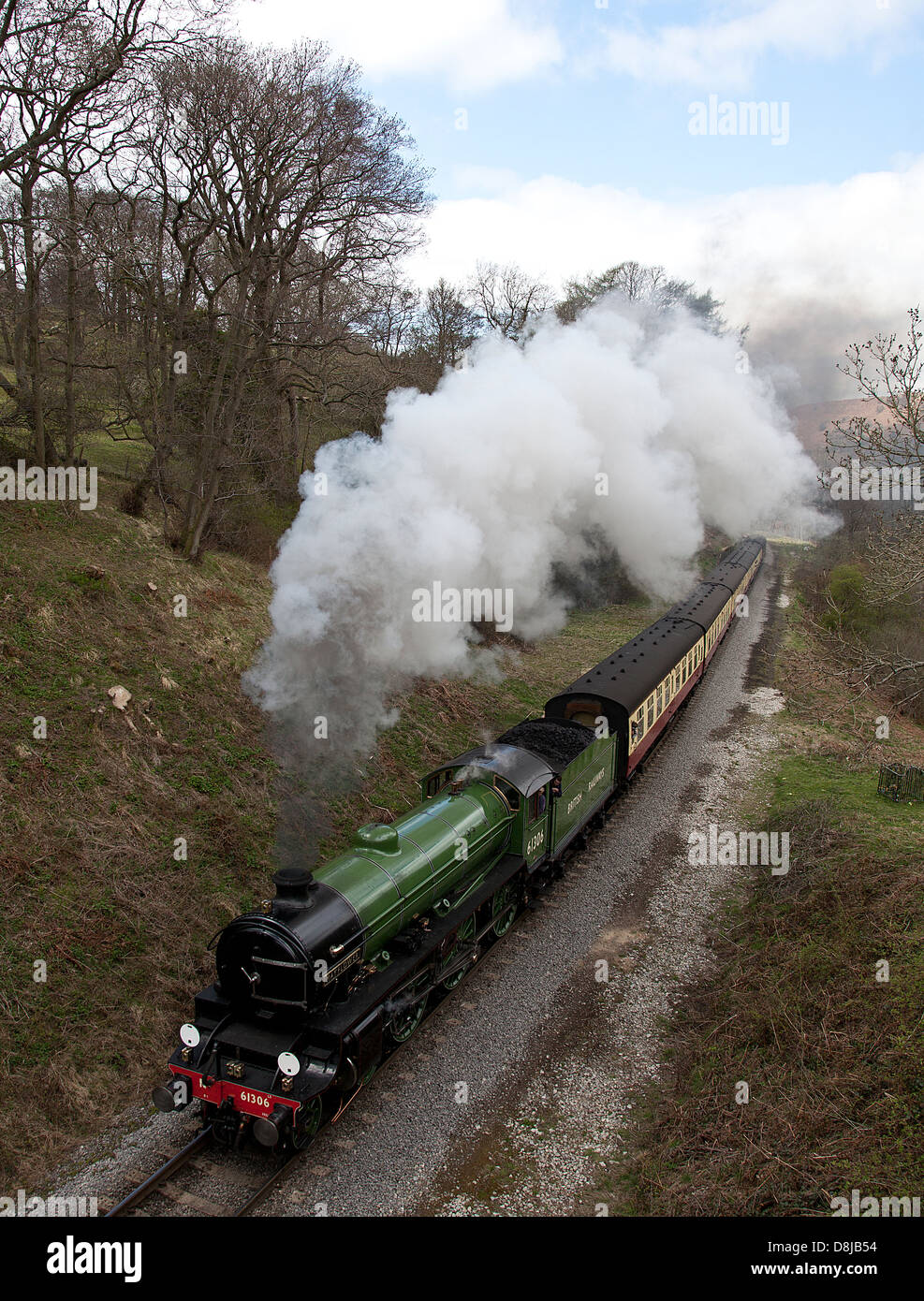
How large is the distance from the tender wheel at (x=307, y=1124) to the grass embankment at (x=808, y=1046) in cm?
302

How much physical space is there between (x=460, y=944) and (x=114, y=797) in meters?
5.79

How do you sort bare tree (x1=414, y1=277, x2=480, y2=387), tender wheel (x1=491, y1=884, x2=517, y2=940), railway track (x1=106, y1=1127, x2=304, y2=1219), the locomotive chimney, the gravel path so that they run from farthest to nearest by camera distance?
bare tree (x1=414, y1=277, x2=480, y2=387), tender wheel (x1=491, y1=884, x2=517, y2=940), the locomotive chimney, the gravel path, railway track (x1=106, y1=1127, x2=304, y2=1219)

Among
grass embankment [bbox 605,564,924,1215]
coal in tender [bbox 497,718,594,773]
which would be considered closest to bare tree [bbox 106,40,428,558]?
coal in tender [bbox 497,718,594,773]

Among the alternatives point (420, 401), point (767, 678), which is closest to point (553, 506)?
point (420, 401)

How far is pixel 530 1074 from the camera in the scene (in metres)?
9.12

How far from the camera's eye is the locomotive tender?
295 inches

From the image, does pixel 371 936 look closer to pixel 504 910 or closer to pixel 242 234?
pixel 504 910

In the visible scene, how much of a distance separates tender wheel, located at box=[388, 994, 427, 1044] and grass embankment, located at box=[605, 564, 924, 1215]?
2815 mm

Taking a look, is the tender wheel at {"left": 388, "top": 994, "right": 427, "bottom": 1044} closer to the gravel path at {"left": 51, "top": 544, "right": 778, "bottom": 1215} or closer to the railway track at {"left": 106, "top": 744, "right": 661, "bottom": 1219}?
the gravel path at {"left": 51, "top": 544, "right": 778, "bottom": 1215}

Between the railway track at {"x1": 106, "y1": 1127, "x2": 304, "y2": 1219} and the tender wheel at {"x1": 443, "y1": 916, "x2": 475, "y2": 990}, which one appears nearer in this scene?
the railway track at {"x1": 106, "y1": 1127, "x2": 304, "y2": 1219}

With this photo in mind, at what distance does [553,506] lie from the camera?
20.2 metres

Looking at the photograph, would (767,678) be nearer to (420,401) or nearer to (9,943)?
(420,401)

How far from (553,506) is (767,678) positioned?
38.1 ft

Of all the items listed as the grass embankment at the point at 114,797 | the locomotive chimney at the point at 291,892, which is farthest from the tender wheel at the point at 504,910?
the locomotive chimney at the point at 291,892
